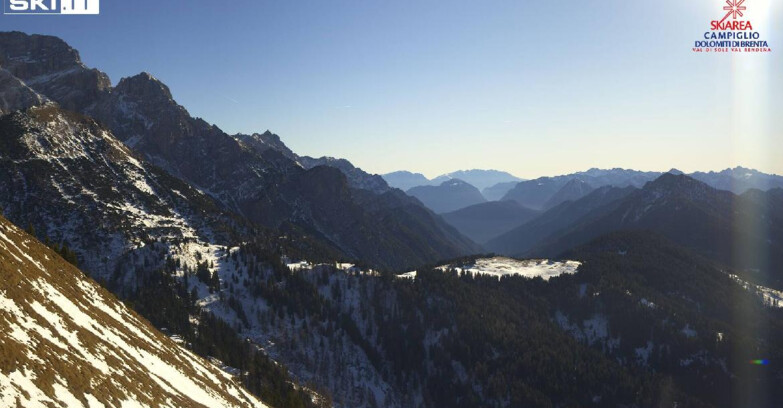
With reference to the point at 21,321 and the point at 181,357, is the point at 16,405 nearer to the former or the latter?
the point at 21,321

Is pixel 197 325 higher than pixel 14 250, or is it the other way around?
pixel 14 250

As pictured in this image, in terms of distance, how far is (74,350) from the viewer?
51.7 metres

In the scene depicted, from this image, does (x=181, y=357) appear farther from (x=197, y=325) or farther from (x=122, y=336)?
(x=197, y=325)

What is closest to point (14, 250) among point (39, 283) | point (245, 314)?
point (39, 283)

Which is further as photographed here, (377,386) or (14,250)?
(377,386)

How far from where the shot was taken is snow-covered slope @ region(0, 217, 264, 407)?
4100cm

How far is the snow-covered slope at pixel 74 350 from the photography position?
1614 inches

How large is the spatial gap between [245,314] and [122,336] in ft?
422

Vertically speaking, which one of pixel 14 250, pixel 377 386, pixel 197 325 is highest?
pixel 14 250

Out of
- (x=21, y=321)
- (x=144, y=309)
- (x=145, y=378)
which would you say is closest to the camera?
(x=21, y=321)

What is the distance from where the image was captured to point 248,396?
99438mm

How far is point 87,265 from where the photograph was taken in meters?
192

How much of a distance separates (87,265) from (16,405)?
18527cm

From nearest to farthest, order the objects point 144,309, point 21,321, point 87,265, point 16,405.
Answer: point 16,405, point 21,321, point 144,309, point 87,265
